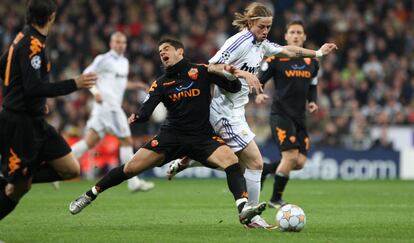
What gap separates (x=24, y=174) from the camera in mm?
7973

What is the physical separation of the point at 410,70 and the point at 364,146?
3.89 m

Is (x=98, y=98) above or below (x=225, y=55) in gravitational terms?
below

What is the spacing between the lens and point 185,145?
9.27 meters

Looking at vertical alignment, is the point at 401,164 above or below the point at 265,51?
below

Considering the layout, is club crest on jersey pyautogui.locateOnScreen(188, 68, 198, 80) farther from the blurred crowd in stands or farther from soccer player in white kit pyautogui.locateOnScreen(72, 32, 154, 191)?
the blurred crowd in stands

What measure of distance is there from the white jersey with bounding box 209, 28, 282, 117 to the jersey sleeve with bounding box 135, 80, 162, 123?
0.66 meters

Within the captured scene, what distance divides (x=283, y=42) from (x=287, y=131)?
12180 mm

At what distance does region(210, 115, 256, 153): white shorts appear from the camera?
377 inches

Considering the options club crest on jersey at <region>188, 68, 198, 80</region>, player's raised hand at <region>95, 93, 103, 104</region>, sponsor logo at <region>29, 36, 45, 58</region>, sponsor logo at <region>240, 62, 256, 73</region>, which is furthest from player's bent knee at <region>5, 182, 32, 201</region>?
player's raised hand at <region>95, 93, 103, 104</region>

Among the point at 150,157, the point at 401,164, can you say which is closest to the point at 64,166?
the point at 150,157

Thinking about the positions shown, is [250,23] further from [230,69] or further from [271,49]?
[230,69]

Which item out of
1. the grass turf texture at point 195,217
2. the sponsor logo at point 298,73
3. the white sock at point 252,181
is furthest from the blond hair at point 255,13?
the sponsor logo at point 298,73

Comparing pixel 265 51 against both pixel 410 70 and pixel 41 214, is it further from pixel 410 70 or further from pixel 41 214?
pixel 410 70

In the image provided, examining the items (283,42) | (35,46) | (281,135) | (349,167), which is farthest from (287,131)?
(283,42)
